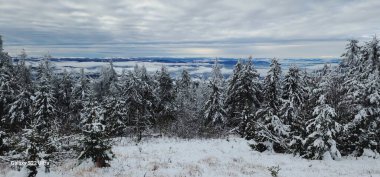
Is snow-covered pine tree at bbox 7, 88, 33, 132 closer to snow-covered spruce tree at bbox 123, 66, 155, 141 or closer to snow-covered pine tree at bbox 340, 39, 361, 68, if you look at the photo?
snow-covered spruce tree at bbox 123, 66, 155, 141

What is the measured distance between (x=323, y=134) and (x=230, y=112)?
2121cm

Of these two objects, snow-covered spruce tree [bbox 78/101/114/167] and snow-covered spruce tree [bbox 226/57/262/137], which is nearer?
snow-covered spruce tree [bbox 78/101/114/167]

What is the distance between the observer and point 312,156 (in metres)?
20.2

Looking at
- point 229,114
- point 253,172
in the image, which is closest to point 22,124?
point 229,114

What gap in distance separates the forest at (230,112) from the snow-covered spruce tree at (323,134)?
0.06m

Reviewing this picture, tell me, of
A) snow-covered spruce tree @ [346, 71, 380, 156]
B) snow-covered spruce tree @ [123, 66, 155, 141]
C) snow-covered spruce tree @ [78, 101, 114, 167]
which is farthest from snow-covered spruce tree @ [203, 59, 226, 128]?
snow-covered spruce tree @ [78, 101, 114, 167]

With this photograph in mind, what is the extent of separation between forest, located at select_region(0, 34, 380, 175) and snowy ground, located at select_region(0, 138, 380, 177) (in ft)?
2.34

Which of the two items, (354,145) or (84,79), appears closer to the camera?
(354,145)

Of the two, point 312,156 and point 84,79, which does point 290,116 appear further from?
point 84,79

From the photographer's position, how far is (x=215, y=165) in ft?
54.0

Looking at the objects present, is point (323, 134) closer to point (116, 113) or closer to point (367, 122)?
point (367, 122)

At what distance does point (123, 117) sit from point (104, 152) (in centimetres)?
2793

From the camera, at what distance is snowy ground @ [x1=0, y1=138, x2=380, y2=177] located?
13234 millimetres

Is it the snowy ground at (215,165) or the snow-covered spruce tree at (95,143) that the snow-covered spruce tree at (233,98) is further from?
the snow-covered spruce tree at (95,143)
